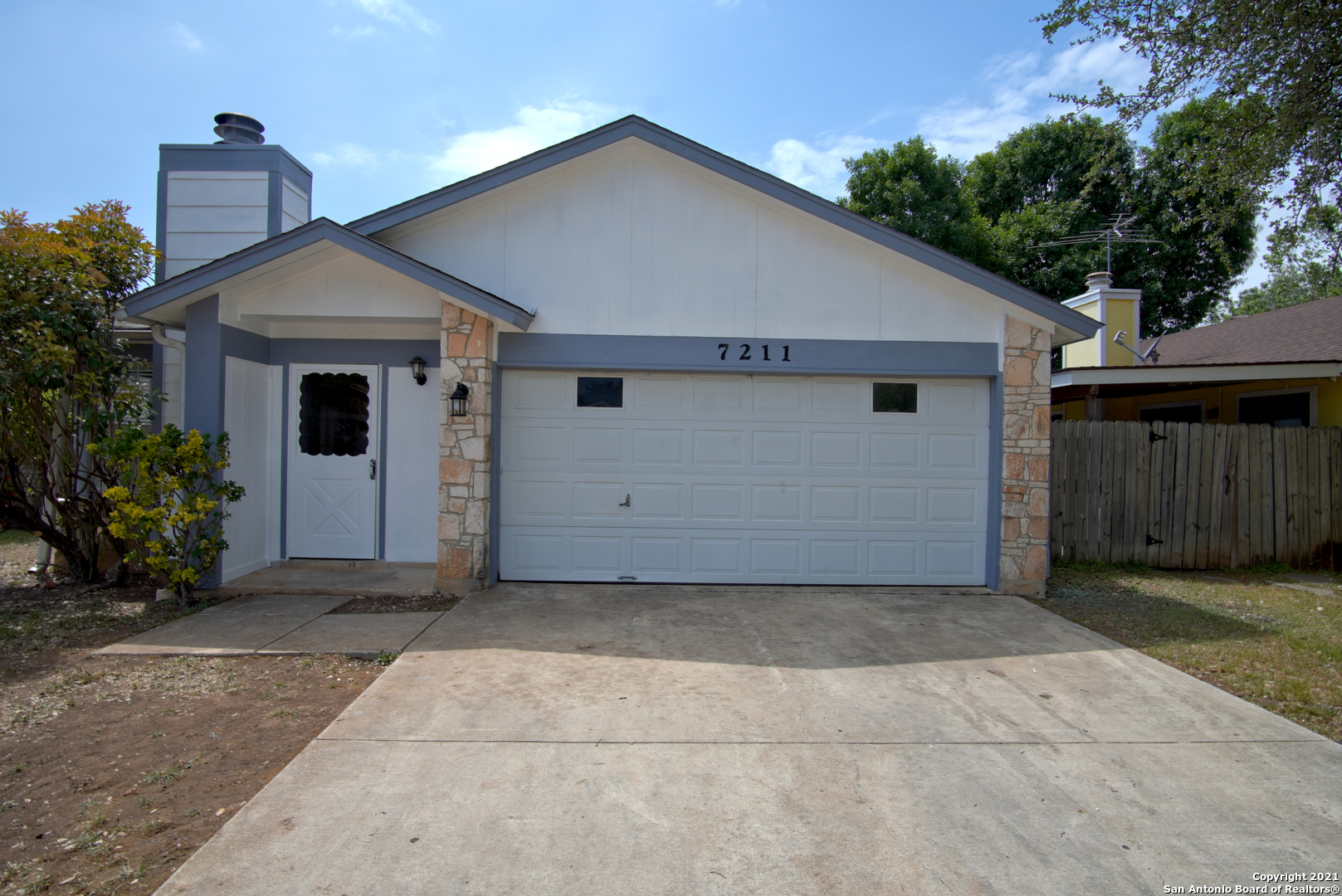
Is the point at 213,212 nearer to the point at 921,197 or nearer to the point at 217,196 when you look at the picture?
the point at 217,196

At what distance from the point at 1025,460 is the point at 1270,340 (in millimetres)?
7776

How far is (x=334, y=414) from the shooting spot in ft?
27.5

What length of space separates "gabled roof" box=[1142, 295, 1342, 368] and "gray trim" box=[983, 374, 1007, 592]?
4.80 metres

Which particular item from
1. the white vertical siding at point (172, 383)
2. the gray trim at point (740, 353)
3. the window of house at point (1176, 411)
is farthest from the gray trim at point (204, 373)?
the window of house at point (1176, 411)

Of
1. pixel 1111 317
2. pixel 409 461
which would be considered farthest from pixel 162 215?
pixel 1111 317

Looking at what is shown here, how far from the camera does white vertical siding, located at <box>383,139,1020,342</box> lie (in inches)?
308

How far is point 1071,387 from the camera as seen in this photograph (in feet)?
38.0

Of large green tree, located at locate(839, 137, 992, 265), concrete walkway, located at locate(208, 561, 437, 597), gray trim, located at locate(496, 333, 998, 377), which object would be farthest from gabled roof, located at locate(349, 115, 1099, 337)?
large green tree, located at locate(839, 137, 992, 265)

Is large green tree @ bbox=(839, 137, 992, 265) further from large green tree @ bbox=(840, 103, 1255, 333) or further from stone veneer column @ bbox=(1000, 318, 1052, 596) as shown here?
stone veneer column @ bbox=(1000, 318, 1052, 596)

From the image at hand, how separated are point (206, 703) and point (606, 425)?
431 cm

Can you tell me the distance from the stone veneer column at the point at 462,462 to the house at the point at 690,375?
0.09ft

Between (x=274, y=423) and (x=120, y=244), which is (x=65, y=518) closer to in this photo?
(x=274, y=423)

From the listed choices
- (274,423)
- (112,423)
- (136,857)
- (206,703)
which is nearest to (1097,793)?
(136,857)

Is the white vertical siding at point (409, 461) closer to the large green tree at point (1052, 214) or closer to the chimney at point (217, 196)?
the chimney at point (217, 196)
